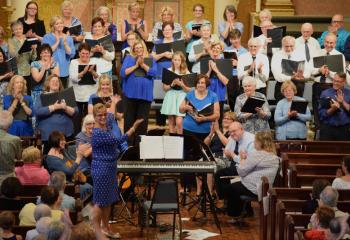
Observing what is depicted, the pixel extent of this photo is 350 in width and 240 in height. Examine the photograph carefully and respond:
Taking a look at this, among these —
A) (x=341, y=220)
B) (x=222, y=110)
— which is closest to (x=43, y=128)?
(x=222, y=110)

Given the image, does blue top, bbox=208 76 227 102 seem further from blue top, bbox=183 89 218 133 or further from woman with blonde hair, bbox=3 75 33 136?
woman with blonde hair, bbox=3 75 33 136

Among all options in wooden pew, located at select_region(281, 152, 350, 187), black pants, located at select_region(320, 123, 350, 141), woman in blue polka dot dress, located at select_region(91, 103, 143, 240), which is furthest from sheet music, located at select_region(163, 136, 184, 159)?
→ black pants, located at select_region(320, 123, 350, 141)

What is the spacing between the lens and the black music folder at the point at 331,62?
42.0 ft

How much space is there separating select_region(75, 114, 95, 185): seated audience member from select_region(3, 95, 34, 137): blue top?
3.98 ft

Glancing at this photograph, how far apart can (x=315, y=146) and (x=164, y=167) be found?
2.19m

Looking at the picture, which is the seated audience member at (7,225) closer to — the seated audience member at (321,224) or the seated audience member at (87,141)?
the seated audience member at (321,224)

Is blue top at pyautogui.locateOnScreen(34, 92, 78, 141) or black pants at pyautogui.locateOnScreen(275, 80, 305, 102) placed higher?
black pants at pyautogui.locateOnScreen(275, 80, 305, 102)

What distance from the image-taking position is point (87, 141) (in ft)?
35.1

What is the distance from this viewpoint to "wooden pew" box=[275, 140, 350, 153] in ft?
36.6

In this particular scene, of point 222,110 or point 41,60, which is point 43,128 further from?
point 222,110

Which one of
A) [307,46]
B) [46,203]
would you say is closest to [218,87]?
[307,46]

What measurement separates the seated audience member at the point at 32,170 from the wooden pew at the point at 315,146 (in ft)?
9.92

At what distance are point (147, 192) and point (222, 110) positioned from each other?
188 cm

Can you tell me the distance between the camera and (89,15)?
674 inches
